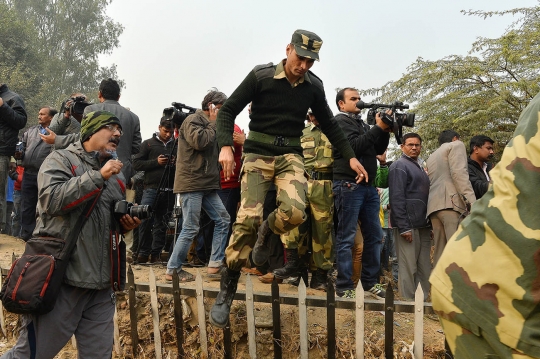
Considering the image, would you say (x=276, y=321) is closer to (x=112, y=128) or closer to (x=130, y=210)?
(x=130, y=210)

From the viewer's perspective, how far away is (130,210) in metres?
3.73

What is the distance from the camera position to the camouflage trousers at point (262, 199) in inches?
170

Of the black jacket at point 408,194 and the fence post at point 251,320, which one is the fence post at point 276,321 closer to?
the fence post at point 251,320

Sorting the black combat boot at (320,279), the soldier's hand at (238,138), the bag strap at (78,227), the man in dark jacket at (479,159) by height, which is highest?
the soldier's hand at (238,138)

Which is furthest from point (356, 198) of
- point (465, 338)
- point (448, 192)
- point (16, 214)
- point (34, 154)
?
point (16, 214)

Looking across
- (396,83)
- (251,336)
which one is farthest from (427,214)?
(396,83)

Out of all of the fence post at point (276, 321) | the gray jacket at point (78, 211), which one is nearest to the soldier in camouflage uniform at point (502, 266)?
the gray jacket at point (78, 211)

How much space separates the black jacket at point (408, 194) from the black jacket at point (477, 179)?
753 mm

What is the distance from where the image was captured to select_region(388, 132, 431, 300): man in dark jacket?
241 inches

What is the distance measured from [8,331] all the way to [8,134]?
8.68 feet

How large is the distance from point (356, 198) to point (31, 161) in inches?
179

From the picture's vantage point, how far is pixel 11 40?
32.4 meters

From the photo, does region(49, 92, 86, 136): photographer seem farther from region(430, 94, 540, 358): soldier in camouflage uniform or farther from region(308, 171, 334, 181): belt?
region(430, 94, 540, 358): soldier in camouflage uniform

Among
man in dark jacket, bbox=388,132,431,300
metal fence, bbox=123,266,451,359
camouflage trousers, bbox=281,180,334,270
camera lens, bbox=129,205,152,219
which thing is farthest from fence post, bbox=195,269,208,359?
man in dark jacket, bbox=388,132,431,300
